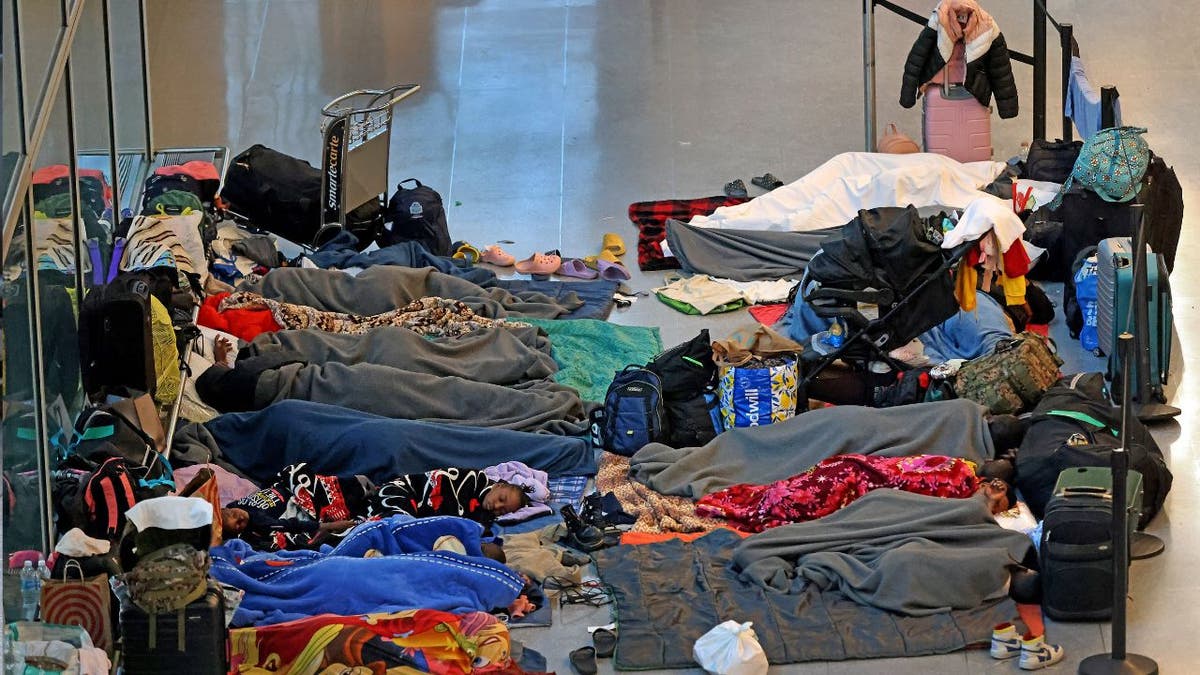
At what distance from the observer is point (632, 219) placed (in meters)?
11.5

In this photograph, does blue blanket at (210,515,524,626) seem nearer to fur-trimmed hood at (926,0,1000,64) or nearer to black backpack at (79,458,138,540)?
black backpack at (79,458,138,540)

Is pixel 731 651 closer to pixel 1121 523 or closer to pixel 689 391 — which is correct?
pixel 1121 523

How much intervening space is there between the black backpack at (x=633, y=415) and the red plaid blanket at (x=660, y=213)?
2.44 m

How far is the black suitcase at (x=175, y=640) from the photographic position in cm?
630

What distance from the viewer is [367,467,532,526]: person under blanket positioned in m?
8.05

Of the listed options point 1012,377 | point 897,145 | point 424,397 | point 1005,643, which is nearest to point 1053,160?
point 897,145

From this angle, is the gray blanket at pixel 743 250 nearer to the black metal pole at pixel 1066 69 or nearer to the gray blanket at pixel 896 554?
the black metal pole at pixel 1066 69

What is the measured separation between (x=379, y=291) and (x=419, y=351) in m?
0.80

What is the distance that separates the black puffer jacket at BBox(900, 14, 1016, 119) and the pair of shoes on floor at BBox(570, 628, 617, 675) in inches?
217

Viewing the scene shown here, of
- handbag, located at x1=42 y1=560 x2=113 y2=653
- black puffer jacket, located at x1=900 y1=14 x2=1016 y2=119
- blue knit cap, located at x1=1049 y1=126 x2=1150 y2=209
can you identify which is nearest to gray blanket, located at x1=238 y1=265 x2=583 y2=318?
blue knit cap, located at x1=1049 y1=126 x2=1150 y2=209

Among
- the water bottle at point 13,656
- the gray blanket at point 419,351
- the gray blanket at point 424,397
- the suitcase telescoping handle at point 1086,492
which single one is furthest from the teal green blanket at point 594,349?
the water bottle at point 13,656

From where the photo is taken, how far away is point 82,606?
256 inches

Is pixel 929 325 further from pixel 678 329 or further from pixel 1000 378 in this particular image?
pixel 678 329

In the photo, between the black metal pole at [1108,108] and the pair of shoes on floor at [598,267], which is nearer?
the black metal pole at [1108,108]
